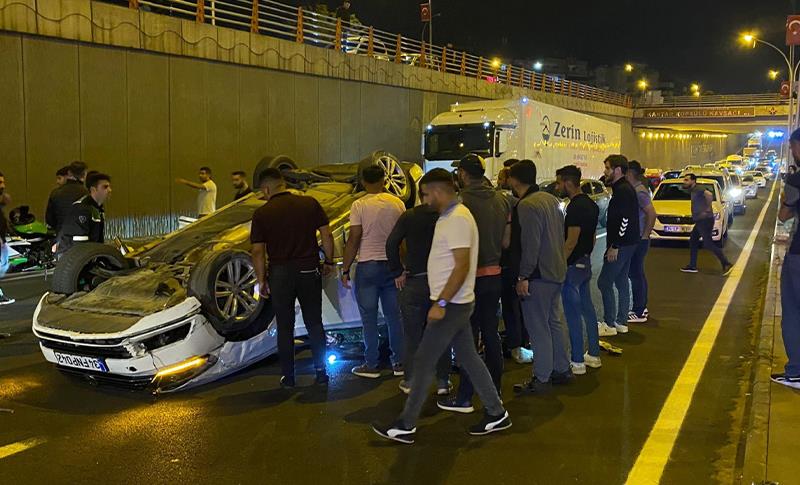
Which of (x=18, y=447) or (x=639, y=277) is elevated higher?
(x=639, y=277)

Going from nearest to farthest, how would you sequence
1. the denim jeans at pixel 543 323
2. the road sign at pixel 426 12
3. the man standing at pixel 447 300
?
the man standing at pixel 447 300 < the denim jeans at pixel 543 323 < the road sign at pixel 426 12

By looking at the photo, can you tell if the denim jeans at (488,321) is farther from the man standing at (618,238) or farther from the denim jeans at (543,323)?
the man standing at (618,238)

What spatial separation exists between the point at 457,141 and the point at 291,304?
13749mm

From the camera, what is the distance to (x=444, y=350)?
4.84 metres

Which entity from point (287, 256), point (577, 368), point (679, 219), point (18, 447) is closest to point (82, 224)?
point (287, 256)

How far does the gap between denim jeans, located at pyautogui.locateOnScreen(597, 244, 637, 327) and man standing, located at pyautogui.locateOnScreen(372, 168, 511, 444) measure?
10.9 ft

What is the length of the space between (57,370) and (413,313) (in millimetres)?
3393

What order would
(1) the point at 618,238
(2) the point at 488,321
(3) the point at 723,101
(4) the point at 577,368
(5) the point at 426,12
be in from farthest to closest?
(3) the point at 723,101
(5) the point at 426,12
(1) the point at 618,238
(4) the point at 577,368
(2) the point at 488,321

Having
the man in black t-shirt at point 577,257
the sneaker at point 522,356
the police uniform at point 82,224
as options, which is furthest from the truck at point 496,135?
the man in black t-shirt at point 577,257

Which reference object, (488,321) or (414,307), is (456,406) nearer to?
(488,321)

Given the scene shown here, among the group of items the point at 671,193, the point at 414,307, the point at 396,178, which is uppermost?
the point at 396,178

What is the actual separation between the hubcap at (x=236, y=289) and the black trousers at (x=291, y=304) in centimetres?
36

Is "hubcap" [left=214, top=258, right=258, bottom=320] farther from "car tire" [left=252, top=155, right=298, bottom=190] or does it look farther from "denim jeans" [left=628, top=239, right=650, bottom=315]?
"denim jeans" [left=628, top=239, right=650, bottom=315]

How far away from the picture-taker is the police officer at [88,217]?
8.06 m
